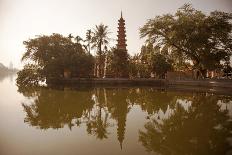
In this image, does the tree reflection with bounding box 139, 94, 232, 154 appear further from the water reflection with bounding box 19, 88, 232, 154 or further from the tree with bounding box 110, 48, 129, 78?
the tree with bounding box 110, 48, 129, 78

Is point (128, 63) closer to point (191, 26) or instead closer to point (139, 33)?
point (139, 33)

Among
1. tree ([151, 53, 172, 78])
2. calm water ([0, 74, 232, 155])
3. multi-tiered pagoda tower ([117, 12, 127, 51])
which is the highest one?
multi-tiered pagoda tower ([117, 12, 127, 51])

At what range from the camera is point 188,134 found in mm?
7945

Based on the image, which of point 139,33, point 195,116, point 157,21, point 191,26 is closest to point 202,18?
point 191,26

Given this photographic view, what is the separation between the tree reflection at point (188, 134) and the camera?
6536mm

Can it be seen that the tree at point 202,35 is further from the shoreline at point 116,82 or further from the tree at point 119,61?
the tree at point 119,61

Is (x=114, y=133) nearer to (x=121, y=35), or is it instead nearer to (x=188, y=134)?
(x=188, y=134)

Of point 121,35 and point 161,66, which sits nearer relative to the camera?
point 161,66

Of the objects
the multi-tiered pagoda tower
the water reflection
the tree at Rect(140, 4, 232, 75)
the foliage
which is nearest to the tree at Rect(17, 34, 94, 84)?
the foliage

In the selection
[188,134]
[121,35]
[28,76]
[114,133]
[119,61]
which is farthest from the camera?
[121,35]

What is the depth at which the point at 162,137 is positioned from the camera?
7.68 meters

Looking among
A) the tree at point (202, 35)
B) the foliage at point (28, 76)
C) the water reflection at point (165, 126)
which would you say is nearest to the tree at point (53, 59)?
the foliage at point (28, 76)

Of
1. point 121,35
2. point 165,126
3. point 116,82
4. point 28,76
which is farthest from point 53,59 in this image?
point 165,126

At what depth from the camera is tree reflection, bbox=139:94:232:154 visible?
6536mm
